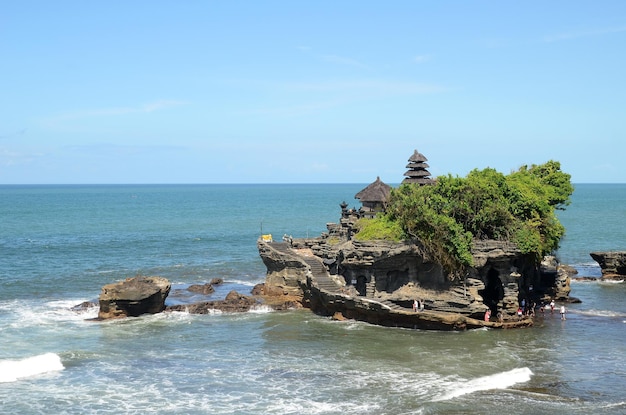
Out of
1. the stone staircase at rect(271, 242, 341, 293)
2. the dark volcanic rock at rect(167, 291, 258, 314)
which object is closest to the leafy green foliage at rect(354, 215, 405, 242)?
the stone staircase at rect(271, 242, 341, 293)

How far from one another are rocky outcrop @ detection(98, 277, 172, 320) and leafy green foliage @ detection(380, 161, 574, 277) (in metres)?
16.3

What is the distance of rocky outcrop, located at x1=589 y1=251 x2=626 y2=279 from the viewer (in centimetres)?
6275

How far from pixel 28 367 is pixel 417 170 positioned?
30886 millimetres

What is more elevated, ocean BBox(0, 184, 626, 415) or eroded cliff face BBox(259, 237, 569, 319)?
eroded cliff face BBox(259, 237, 569, 319)

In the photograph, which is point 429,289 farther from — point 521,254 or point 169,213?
point 169,213

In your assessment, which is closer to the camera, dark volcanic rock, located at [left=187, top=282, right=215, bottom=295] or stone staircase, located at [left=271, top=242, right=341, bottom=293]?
stone staircase, located at [left=271, top=242, right=341, bottom=293]

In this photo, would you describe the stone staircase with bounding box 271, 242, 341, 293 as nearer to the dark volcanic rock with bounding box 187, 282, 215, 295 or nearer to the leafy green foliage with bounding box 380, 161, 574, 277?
the leafy green foliage with bounding box 380, 161, 574, 277

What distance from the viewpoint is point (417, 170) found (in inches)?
2170

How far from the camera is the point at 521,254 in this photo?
45875 mm

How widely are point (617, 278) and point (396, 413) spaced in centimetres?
3956

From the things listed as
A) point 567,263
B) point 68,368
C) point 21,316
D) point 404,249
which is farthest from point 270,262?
point 567,263

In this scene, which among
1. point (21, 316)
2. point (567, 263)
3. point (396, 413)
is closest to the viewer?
point (396, 413)

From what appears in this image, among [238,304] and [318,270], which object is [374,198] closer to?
[318,270]

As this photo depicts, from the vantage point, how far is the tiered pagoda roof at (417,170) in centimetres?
5475
